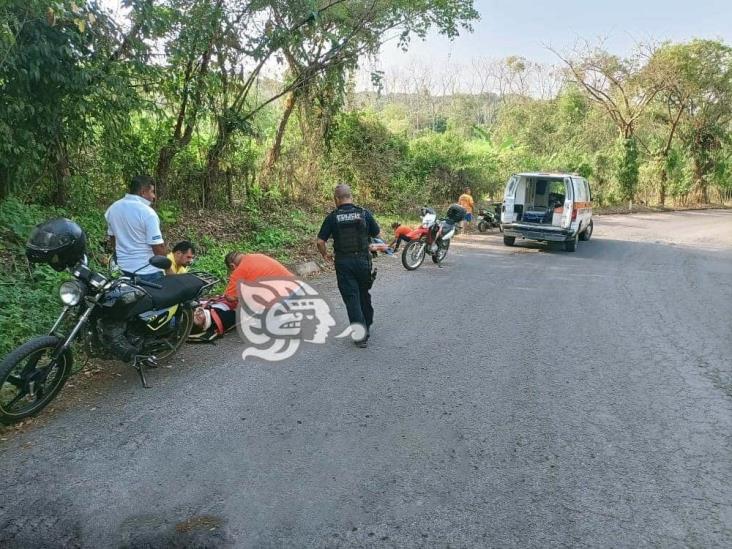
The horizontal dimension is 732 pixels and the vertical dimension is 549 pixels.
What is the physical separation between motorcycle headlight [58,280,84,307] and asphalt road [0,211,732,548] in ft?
2.76

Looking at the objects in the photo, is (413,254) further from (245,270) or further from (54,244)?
(54,244)

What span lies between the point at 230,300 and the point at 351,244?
158 cm

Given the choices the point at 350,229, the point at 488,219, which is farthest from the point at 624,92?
the point at 350,229

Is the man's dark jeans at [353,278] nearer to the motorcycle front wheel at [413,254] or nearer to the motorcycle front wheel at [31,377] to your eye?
the motorcycle front wheel at [31,377]

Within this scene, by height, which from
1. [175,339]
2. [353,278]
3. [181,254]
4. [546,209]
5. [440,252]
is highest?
[546,209]

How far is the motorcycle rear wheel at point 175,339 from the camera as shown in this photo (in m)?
5.07

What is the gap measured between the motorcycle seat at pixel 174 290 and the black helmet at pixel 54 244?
27.1 inches

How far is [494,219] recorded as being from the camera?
17.8 metres

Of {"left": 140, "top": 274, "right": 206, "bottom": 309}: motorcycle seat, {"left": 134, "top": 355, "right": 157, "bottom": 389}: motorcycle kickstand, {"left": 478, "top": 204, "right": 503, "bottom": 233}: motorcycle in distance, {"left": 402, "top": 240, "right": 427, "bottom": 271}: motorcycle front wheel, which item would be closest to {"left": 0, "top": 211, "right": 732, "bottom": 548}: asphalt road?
{"left": 134, "top": 355, "right": 157, "bottom": 389}: motorcycle kickstand

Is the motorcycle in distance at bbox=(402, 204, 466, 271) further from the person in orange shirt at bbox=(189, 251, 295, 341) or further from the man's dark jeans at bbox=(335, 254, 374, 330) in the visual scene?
the man's dark jeans at bbox=(335, 254, 374, 330)

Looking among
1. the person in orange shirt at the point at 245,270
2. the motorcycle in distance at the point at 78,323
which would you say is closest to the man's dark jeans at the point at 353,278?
the person in orange shirt at the point at 245,270

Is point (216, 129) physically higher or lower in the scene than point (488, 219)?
higher

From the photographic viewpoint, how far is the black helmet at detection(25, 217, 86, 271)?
13.2ft

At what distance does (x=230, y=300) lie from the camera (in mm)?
6312
